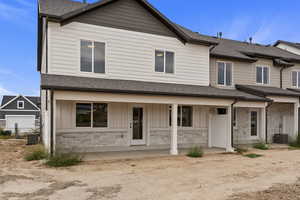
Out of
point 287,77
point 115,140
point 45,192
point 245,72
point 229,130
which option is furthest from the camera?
point 287,77

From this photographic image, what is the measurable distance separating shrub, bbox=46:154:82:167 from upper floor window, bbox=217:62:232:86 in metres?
10.1

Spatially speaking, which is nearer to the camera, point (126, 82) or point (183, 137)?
point (126, 82)

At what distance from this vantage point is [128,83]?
39.0ft

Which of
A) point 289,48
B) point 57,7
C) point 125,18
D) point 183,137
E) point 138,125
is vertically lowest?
point 183,137

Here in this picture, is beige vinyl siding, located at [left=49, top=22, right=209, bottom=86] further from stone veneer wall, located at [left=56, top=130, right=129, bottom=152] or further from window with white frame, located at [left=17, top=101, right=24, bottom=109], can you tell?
window with white frame, located at [left=17, top=101, right=24, bottom=109]

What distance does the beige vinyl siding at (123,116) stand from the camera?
449 inches

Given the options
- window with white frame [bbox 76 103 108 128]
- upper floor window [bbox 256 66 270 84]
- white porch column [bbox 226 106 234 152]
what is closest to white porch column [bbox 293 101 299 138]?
upper floor window [bbox 256 66 270 84]

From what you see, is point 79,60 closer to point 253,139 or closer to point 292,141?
point 253,139

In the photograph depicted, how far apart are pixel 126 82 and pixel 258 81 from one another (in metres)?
10.0

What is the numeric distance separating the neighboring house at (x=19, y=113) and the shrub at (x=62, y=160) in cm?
3497

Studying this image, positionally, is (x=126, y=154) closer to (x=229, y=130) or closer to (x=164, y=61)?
Answer: (x=164, y=61)

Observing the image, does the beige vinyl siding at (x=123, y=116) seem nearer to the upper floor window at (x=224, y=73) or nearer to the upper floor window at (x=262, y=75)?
the upper floor window at (x=224, y=73)

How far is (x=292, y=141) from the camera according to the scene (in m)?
16.1

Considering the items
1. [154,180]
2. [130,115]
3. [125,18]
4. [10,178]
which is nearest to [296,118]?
[130,115]
